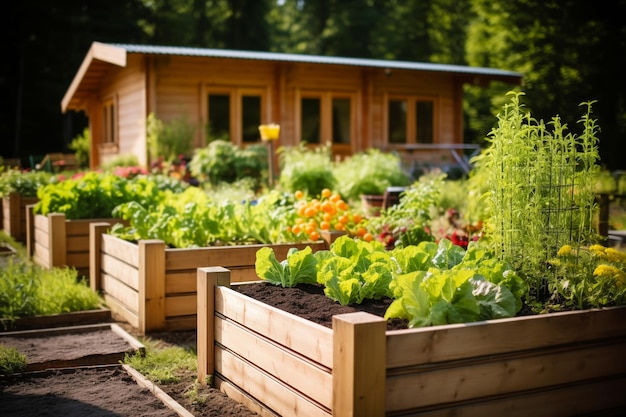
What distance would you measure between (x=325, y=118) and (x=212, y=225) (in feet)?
42.0

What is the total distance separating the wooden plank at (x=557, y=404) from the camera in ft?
9.69

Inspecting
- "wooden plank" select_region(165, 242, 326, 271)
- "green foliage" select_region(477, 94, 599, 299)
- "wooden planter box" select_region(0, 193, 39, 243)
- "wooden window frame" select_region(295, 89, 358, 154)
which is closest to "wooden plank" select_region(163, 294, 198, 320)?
"wooden plank" select_region(165, 242, 326, 271)

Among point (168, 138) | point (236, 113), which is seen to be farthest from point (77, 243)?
point (236, 113)

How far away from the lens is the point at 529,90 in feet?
88.5

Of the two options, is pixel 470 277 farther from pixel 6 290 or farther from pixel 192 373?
pixel 6 290

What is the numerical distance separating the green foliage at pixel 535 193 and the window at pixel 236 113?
1357 cm

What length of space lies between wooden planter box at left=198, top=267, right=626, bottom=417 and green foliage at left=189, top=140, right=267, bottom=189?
10.4 metres

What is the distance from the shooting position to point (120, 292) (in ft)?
19.7

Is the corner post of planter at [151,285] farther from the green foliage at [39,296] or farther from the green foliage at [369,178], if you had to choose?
the green foliage at [369,178]

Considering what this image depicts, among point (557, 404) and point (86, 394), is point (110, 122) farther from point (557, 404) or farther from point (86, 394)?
point (557, 404)

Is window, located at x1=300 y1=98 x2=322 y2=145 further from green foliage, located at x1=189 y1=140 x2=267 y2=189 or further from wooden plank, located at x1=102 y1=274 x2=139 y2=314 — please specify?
wooden plank, located at x1=102 y1=274 x2=139 y2=314

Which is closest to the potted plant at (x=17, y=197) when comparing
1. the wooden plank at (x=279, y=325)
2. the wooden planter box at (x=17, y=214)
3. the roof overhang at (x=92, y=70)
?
the wooden planter box at (x=17, y=214)

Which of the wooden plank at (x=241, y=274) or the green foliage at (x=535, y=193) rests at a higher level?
the green foliage at (x=535, y=193)

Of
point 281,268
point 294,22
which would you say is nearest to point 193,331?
point 281,268
